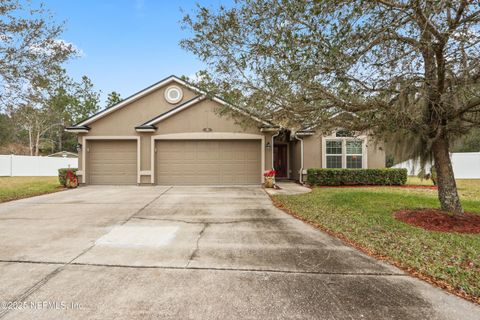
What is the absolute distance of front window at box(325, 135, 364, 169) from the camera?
13344 mm

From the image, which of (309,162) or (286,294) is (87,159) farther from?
(286,294)

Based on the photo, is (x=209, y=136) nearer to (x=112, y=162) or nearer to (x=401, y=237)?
(x=112, y=162)

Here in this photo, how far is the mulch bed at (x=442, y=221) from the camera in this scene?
5.21m

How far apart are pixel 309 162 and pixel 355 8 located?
379 inches

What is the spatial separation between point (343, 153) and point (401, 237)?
919 centimetres

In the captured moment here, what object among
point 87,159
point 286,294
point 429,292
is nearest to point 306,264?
point 286,294

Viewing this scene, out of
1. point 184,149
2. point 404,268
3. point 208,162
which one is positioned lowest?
point 404,268

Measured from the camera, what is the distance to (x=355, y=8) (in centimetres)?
423

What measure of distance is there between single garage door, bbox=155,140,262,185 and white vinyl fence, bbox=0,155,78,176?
42.1 ft

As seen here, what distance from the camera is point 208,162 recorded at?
41.1 feet

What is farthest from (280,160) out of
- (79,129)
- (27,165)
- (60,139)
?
(60,139)

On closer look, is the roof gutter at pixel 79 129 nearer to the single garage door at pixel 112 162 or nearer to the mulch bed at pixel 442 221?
the single garage door at pixel 112 162

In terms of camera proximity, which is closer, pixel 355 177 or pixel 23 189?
pixel 23 189

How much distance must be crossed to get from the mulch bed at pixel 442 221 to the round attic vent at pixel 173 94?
12662mm
